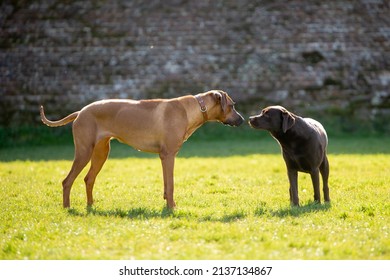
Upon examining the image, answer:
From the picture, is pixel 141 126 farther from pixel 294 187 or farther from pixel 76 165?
pixel 294 187

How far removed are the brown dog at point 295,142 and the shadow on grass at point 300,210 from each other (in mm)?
244

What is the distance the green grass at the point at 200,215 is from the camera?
22.6ft

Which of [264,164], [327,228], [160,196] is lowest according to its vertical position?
[264,164]

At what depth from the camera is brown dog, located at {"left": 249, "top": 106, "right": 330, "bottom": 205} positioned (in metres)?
9.42

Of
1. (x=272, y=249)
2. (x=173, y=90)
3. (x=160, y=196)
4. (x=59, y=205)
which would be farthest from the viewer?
(x=173, y=90)

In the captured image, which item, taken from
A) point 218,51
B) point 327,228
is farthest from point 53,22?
point 327,228

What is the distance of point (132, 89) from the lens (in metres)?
21.6

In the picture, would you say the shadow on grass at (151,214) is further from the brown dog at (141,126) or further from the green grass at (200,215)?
the brown dog at (141,126)

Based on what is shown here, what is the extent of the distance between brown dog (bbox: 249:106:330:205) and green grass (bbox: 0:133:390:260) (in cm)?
46

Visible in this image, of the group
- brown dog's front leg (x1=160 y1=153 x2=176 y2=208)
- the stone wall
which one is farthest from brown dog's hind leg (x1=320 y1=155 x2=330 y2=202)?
the stone wall

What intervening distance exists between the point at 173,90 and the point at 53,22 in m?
4.65

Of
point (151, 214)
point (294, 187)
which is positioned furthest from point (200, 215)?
point (294, 187)

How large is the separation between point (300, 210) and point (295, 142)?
1.03 m
